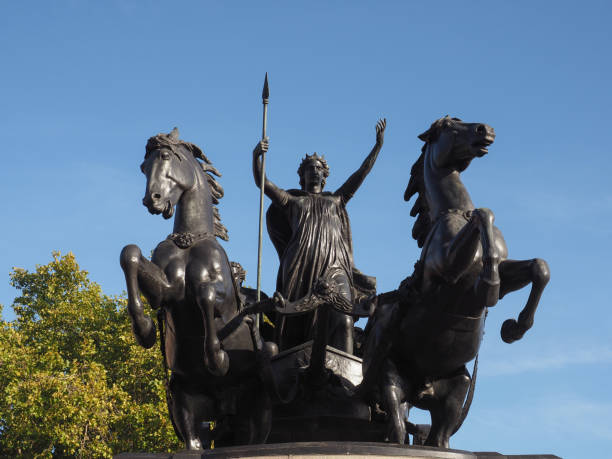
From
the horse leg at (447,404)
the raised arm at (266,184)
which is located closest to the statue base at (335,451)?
the horse leg at (447,404)

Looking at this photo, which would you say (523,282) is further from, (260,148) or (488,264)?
(260,148)

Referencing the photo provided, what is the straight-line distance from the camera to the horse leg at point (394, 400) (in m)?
8.04

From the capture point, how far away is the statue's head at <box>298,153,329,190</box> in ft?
35.8

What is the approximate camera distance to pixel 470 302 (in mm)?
8047

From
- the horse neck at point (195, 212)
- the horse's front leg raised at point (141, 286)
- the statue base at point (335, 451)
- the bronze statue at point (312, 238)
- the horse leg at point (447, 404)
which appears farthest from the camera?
the bronze statue at point (312, 238)

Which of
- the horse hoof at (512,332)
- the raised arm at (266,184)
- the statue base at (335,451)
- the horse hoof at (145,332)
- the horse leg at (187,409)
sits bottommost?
the statue base at (335,451)

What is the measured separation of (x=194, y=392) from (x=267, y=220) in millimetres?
2924

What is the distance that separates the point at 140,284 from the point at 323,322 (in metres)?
1.82

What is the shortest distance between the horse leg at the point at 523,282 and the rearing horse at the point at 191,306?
2.47 m

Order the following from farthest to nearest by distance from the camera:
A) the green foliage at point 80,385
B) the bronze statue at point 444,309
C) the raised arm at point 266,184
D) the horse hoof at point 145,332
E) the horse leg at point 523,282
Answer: the green foliage at point 80,385, the raised arm at point 266,184, the horse hoof at point 145,332, the bronze statue at point 444,309, the horse leg at point 523,282

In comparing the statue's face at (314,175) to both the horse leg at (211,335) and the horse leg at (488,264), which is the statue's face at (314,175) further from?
the horse leg at (488,264)

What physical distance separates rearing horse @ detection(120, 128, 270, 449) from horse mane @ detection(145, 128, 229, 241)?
0.06 feet

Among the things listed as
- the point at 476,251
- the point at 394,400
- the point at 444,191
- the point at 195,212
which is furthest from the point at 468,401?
the point at 195,212

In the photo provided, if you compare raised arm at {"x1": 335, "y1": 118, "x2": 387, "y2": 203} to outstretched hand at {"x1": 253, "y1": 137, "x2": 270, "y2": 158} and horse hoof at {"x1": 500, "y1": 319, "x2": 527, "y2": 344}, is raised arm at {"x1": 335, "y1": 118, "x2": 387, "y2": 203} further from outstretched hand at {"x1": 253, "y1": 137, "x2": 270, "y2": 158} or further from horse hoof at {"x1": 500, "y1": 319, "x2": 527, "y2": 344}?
horse hoof at {"x1": 500, "y1": 319, "x2": 527, "y2": 344}
